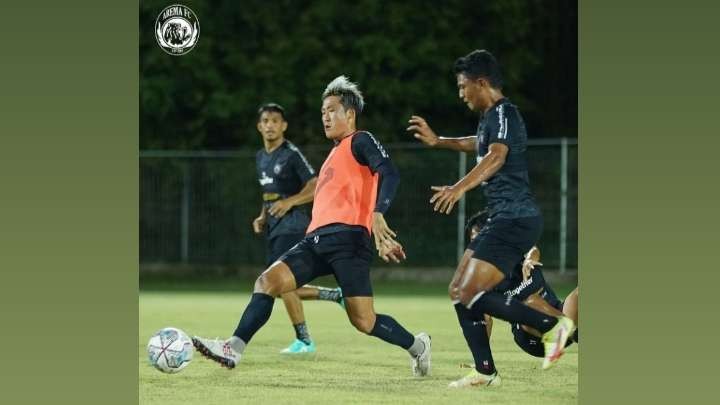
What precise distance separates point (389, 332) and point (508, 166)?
1571 millimetres

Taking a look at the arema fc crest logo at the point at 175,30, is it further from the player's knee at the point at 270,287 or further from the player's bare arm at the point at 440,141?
the player's knee at the point at 270,287

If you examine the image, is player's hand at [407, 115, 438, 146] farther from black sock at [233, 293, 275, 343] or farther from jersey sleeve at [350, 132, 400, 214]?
black sock at [233, 293, 275, 343]

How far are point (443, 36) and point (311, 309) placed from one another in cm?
1042

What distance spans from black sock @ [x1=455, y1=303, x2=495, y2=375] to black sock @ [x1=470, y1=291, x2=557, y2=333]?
19 cm

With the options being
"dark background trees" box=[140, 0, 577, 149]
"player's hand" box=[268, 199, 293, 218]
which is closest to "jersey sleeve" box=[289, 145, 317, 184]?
"player's hand" box=[268, 199, 293, 218]

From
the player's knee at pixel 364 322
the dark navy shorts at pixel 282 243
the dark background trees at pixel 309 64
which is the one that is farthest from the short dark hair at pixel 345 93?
the dark background trees at pixel 309 64

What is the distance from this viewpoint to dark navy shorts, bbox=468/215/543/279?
9352mm

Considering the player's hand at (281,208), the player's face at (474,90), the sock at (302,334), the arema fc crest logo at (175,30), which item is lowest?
the sock at (302,334)

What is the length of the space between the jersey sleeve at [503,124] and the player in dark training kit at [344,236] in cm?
83

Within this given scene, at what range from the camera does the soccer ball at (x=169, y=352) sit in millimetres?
9789

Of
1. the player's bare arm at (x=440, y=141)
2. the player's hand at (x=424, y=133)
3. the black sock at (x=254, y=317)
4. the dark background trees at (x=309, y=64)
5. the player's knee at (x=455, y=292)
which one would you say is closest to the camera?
the player's knee at (x=455, y=292)

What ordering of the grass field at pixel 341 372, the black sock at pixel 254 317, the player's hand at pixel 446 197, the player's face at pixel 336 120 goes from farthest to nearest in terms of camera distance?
the player's face at pixel 336 120
the black sock at pixel 254 317
the grass field at pixel 341 372
the player's hand at pixel 446 197

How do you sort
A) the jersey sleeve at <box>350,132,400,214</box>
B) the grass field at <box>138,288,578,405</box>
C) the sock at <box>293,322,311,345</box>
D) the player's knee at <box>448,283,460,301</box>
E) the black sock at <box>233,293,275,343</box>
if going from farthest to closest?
the sock at <box>293,322,311,345</box>
the black sock at <box>233,293,275,343</box>
the jersey sleeve at <box>350,132,400,214</box>
the player's knee at <box>448,283,460,301</box>
the grass field at <box>138,288,578,405</box>
